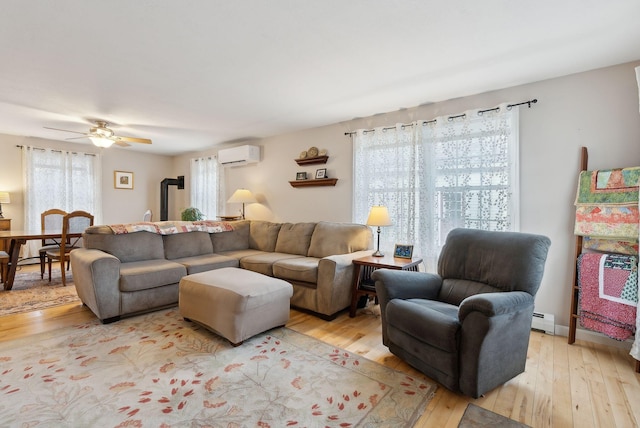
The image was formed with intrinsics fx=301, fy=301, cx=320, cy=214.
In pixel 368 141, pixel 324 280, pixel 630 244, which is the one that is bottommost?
pixel 324 280

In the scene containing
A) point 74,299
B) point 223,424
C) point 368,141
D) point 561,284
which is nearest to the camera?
point 223,424

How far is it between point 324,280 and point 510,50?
241 cm

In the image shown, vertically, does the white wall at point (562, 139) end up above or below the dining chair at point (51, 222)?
above

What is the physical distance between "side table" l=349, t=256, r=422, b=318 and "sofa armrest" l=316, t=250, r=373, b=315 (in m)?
0.06

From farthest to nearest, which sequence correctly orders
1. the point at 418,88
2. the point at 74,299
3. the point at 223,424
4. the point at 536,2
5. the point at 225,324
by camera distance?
the point at 74,299
the point at 418,88
the point at 225,324
the point at 536,2
the point at 223,424

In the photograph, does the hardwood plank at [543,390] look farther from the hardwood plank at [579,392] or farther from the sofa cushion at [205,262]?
the sofa cushion at [205,262]

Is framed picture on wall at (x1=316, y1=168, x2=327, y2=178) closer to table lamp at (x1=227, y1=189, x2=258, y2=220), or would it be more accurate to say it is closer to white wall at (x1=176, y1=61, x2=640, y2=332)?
table lamp at (x1=227, y1=189, x2=258, y2=220)

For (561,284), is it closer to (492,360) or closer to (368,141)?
(492,360)

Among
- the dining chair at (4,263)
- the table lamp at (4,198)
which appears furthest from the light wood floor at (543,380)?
the table lamp at (4,198)

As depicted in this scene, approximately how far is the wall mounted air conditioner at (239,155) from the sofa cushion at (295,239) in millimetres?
1559

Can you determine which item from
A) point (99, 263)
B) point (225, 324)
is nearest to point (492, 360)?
point (225, 324)

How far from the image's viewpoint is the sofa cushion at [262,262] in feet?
11.5

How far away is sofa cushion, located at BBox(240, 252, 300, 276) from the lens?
3.52 meters

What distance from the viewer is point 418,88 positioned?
2.94m
